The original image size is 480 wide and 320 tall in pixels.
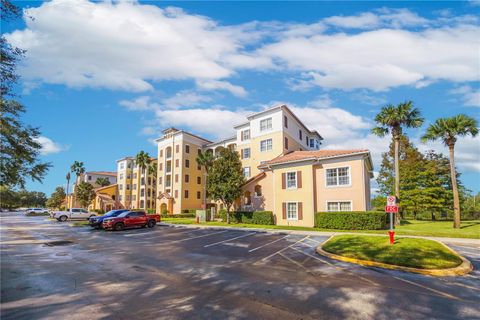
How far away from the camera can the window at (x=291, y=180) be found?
28.2 metres

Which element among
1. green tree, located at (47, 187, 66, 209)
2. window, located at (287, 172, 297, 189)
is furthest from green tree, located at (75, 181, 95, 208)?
window, located at (287, 172, 297, 189)

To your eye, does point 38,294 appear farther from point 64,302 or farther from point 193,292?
point 193,292

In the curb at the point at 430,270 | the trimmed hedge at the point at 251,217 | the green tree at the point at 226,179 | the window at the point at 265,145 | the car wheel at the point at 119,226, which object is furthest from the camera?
the window at the point at 265,145

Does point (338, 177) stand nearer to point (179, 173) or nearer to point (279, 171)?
point (279, 171)

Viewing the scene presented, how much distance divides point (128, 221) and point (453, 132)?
33234 millimetres

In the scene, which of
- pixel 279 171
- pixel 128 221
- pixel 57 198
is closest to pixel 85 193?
pixel 57 198

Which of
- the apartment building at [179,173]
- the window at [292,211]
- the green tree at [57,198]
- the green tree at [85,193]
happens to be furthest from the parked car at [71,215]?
the green tree at [57,198]

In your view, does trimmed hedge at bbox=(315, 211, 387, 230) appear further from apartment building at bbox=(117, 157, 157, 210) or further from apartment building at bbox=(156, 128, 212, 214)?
apartment building at bbox=(117, 157, 157, 210)

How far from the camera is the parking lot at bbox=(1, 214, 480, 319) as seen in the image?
6.00 meters

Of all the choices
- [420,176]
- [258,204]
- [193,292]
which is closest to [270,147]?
[258,204]

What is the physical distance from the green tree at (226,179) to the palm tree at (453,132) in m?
21.0

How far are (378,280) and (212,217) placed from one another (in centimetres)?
2997

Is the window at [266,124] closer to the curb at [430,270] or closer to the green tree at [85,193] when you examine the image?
the curb at [430,270]

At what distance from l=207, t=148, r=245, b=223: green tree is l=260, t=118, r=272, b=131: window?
7.55 metres
